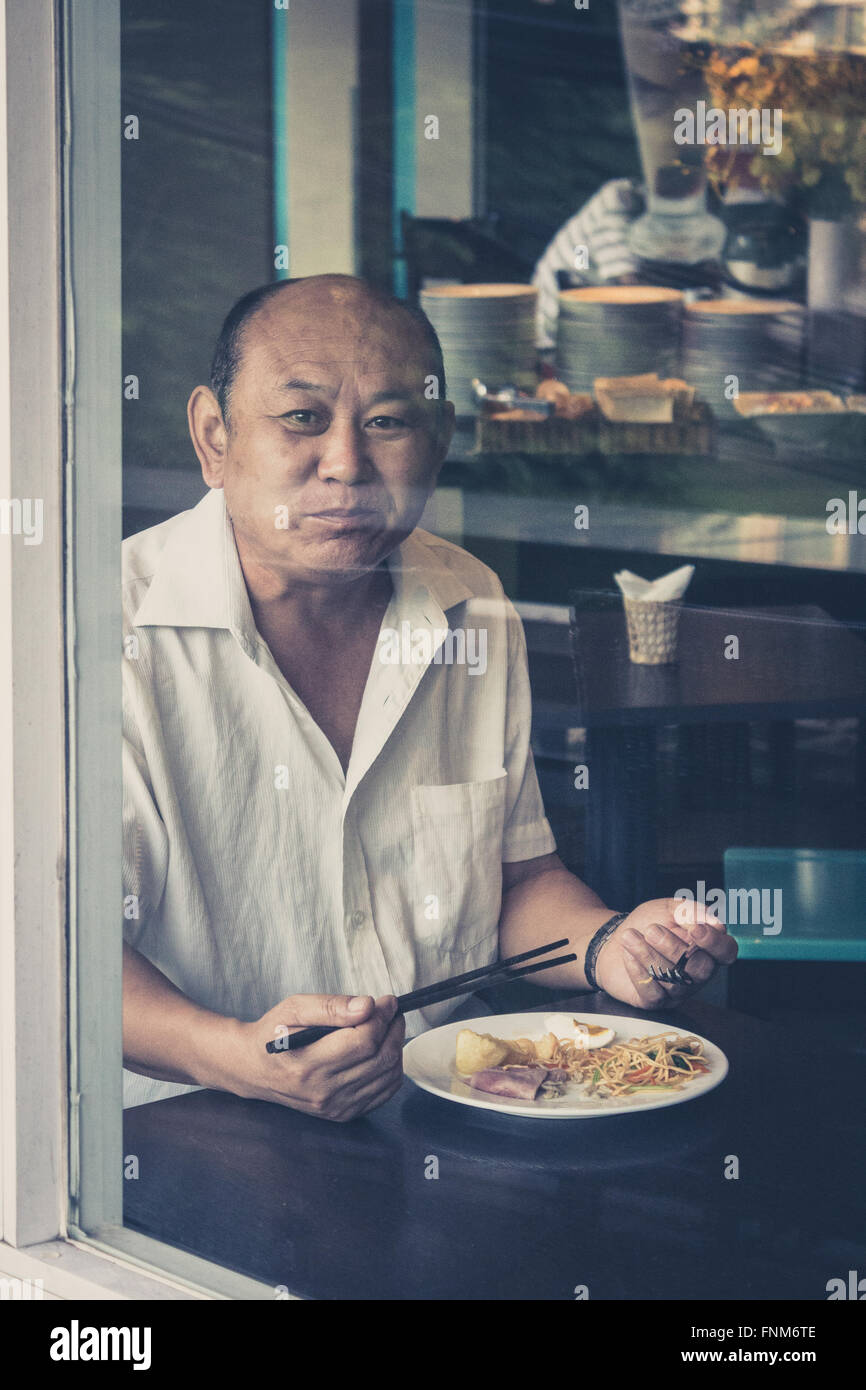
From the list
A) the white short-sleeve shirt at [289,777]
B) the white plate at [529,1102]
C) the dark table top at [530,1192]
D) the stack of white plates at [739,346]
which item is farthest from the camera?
the stack of white plates at [739,346]

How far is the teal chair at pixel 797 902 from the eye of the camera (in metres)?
1.47

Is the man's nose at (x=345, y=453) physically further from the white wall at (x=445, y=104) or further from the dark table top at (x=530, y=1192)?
the dark table top at (x=530, y=1192)

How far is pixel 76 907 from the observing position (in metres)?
1.37

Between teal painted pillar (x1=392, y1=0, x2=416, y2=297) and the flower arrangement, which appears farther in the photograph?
the flower arrangement

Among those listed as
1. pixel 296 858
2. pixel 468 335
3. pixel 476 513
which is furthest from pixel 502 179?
pixel 296 858

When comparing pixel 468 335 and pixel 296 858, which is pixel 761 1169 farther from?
pixel 468 335

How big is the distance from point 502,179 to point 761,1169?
3.21ft

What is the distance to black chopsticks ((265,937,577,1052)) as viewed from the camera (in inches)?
50.4

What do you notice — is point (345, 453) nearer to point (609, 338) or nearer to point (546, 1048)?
point (609, 338)

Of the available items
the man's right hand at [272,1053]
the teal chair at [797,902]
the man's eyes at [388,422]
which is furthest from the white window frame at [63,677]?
the teal chair at [797,902]

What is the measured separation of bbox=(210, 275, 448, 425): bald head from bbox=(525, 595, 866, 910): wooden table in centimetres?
31

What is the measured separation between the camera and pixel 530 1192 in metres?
1.15

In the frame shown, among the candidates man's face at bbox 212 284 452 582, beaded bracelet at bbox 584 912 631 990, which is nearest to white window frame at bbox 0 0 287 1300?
man's face at bbox 212 284 452 582

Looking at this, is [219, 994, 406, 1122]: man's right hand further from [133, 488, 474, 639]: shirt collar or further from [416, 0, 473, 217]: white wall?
[416, 0, 473, 217]: white wall
